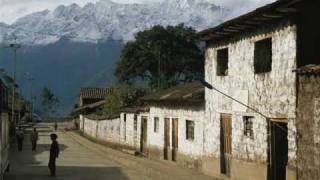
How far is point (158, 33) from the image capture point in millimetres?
73938

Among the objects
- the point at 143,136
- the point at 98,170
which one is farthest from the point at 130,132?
the point at 98,170

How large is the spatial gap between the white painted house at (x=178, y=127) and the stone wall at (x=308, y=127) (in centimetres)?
962

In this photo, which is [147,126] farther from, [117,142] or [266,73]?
[266,73]

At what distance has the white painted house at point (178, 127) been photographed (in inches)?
1051

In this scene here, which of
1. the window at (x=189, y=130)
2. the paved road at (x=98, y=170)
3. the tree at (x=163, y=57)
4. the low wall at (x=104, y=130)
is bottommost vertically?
the paved road at (x=98, y=170)

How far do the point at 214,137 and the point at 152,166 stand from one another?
5341 millimetres

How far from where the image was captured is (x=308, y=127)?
15.9 m

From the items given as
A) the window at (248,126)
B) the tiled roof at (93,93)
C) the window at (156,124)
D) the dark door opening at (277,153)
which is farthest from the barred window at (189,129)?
the tiled roof at (93,93)

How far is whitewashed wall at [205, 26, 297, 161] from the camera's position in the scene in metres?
17.4

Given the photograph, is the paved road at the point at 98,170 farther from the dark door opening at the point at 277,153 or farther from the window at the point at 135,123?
the window at the point at 135,123

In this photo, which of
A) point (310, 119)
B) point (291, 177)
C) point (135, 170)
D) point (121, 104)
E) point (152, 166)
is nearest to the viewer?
point (310, 119)

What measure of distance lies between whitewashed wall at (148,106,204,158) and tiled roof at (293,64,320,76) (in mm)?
9780

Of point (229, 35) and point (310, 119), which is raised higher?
point (229, 35)

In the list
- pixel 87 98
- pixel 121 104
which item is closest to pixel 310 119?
pixel 121 104
